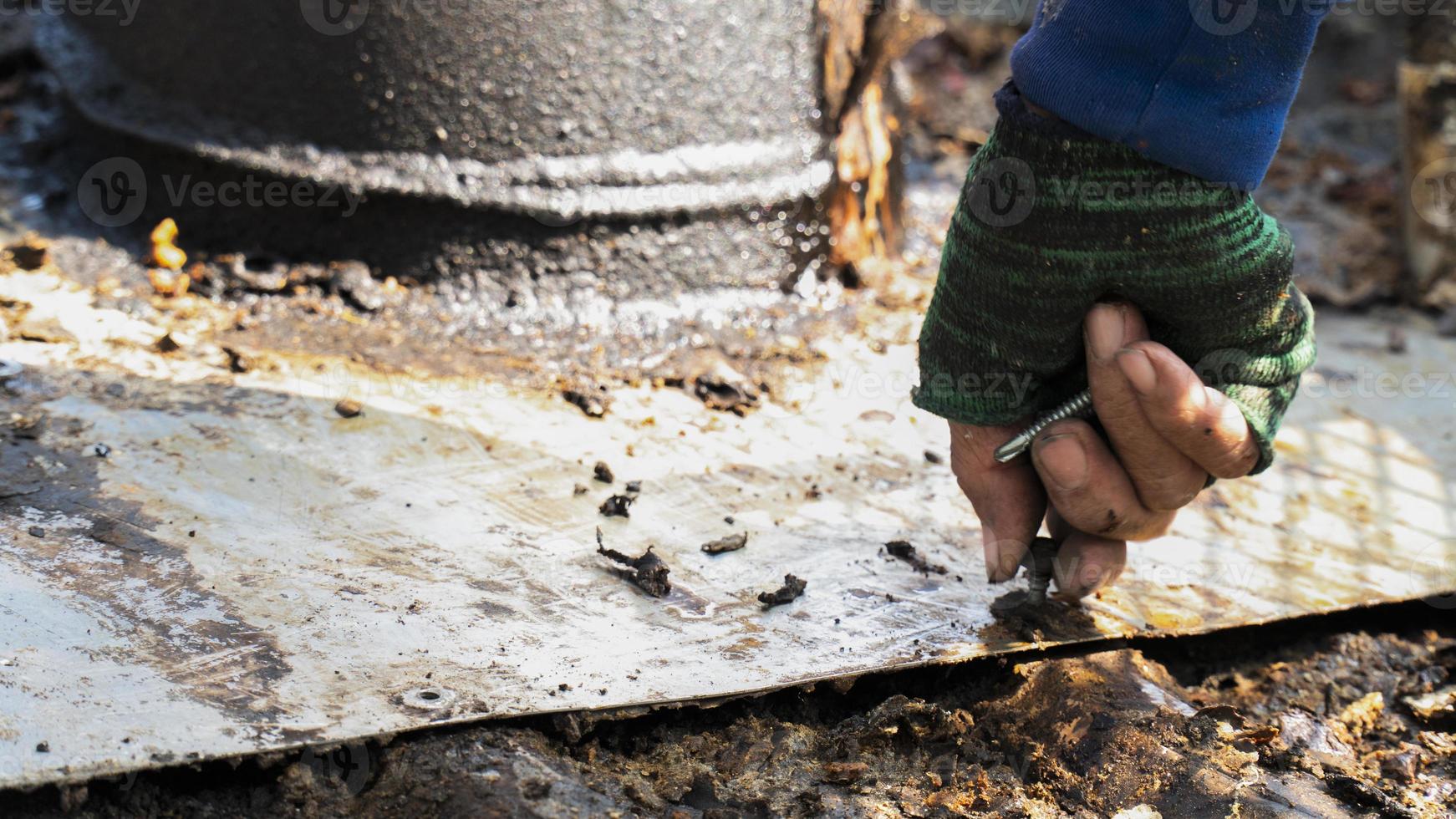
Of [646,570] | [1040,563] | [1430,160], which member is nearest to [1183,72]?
[1040,563]

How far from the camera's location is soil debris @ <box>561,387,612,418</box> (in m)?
2.37

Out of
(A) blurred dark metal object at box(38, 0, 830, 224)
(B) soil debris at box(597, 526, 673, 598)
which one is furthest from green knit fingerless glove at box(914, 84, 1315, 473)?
(A) blurred dark metal object at box(38, 0, 830, 224)

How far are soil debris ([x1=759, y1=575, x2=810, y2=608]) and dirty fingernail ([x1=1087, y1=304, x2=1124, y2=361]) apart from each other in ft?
1.98

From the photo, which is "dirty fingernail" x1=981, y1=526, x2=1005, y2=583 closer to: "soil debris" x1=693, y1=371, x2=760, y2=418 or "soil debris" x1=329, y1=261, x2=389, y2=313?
"soil debris" x1=693, y1=371, x2=760, y2=418

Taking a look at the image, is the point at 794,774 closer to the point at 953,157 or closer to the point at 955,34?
the point at 953,157

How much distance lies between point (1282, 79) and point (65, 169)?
9.40 feet

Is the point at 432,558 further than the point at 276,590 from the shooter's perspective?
Yes

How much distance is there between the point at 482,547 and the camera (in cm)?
190

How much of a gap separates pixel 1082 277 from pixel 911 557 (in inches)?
26.8

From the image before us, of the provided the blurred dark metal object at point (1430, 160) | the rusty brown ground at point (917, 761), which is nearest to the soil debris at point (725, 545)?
the rusty brown ground at point (917, 761)

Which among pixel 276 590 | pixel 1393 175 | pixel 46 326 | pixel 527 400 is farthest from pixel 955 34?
pixel 276 590

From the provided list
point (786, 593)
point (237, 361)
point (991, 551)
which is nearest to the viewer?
point (991, 551)

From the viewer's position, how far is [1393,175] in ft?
13.9

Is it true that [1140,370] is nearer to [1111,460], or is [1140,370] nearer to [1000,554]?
[1111,460]
